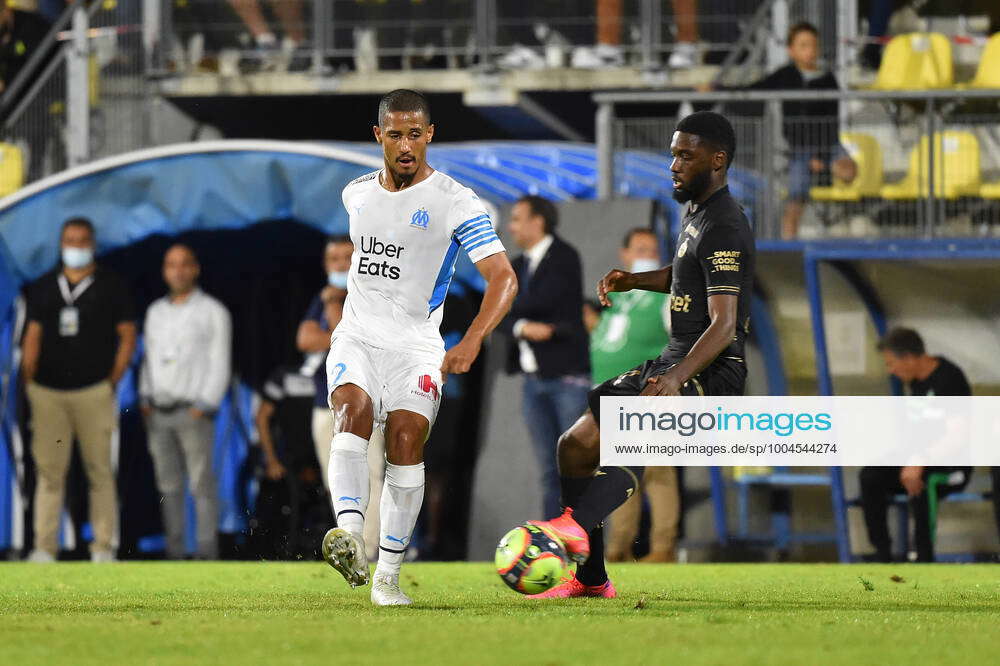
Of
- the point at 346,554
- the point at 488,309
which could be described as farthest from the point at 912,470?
the point at 346,554

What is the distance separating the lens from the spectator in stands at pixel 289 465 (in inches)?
598

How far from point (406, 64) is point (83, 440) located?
9.68m

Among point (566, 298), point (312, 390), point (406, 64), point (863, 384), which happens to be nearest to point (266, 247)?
point (312, 390)

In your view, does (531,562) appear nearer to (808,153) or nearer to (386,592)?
(386,592)

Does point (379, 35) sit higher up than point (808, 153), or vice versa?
point (379, 35)

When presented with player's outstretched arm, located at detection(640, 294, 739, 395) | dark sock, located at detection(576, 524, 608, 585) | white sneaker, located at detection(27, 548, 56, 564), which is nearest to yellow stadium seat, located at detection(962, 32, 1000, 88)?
white sneaker, located at detection(27, 548, 56, 564)

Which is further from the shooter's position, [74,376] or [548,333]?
[74,376]

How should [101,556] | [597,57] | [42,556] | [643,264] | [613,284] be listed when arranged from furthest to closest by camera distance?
[597,57] → [42,556] → [101,556] → [643,264] → [613,284]

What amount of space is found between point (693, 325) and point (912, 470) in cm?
544

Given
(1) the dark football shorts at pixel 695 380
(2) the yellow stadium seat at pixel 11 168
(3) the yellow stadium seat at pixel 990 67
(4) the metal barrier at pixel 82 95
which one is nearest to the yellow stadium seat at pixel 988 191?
(3) the yellow stadium seat at pixel 990 67

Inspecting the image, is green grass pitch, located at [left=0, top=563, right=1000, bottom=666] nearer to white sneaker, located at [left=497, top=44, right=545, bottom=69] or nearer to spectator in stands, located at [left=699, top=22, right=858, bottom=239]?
spectator in stands, located at [left=699, top=22, right=858, bottom=239]

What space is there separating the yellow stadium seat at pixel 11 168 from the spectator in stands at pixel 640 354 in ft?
28.9

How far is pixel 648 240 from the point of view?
13.4 metres

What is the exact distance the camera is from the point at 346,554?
7359 mm
